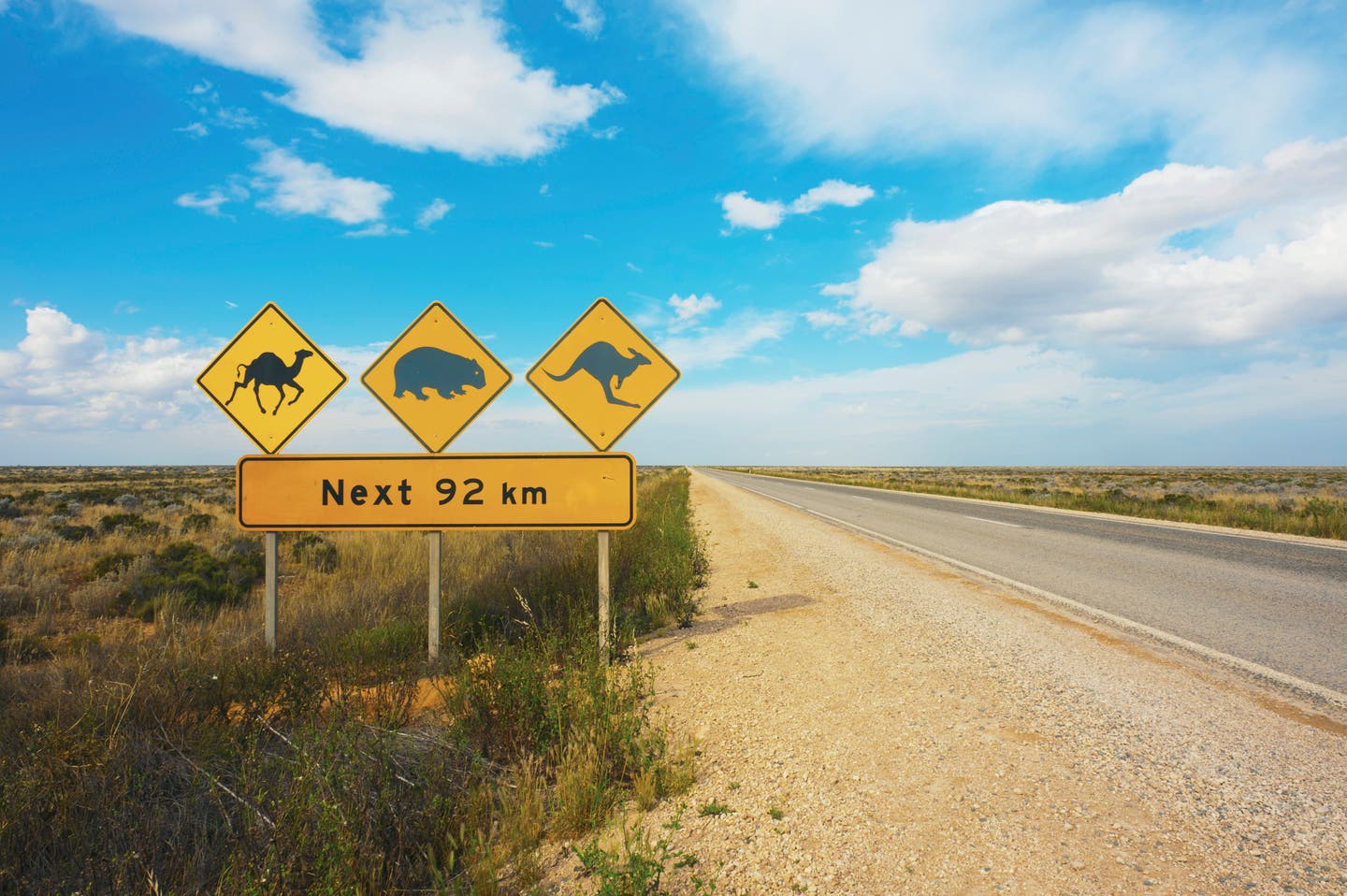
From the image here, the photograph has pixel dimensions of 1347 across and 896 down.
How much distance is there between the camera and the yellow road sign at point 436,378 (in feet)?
18.9

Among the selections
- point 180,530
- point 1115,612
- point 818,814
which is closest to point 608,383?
point 818,814

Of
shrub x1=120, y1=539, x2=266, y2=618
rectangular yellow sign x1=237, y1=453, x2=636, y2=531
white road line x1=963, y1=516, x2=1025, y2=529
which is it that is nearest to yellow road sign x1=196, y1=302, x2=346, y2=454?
rectangular yellow sign x1=237, y1=453, x2=636, y2=531

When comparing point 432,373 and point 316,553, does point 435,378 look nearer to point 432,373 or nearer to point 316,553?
point 432,373

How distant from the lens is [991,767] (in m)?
3.27

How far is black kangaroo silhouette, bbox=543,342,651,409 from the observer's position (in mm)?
5770

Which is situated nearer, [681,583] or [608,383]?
[608,383]

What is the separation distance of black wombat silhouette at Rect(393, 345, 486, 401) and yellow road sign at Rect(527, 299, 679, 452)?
0.64 meters

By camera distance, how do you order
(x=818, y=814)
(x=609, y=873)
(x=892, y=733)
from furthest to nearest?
(x=892, y=733) < (x=818, y=814) < (x=609, y=873)

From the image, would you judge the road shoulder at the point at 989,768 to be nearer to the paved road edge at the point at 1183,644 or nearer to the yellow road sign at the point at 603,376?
the paved road edge at the point at 1183,644

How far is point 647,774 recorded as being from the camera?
→ 307cm

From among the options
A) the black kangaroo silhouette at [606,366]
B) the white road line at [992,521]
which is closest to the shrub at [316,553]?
the black kangaroo silhouette at [606,366]

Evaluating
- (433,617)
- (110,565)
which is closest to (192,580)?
(110,565)

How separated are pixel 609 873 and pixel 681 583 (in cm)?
520

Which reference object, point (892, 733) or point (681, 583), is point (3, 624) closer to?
point (681, 583)
